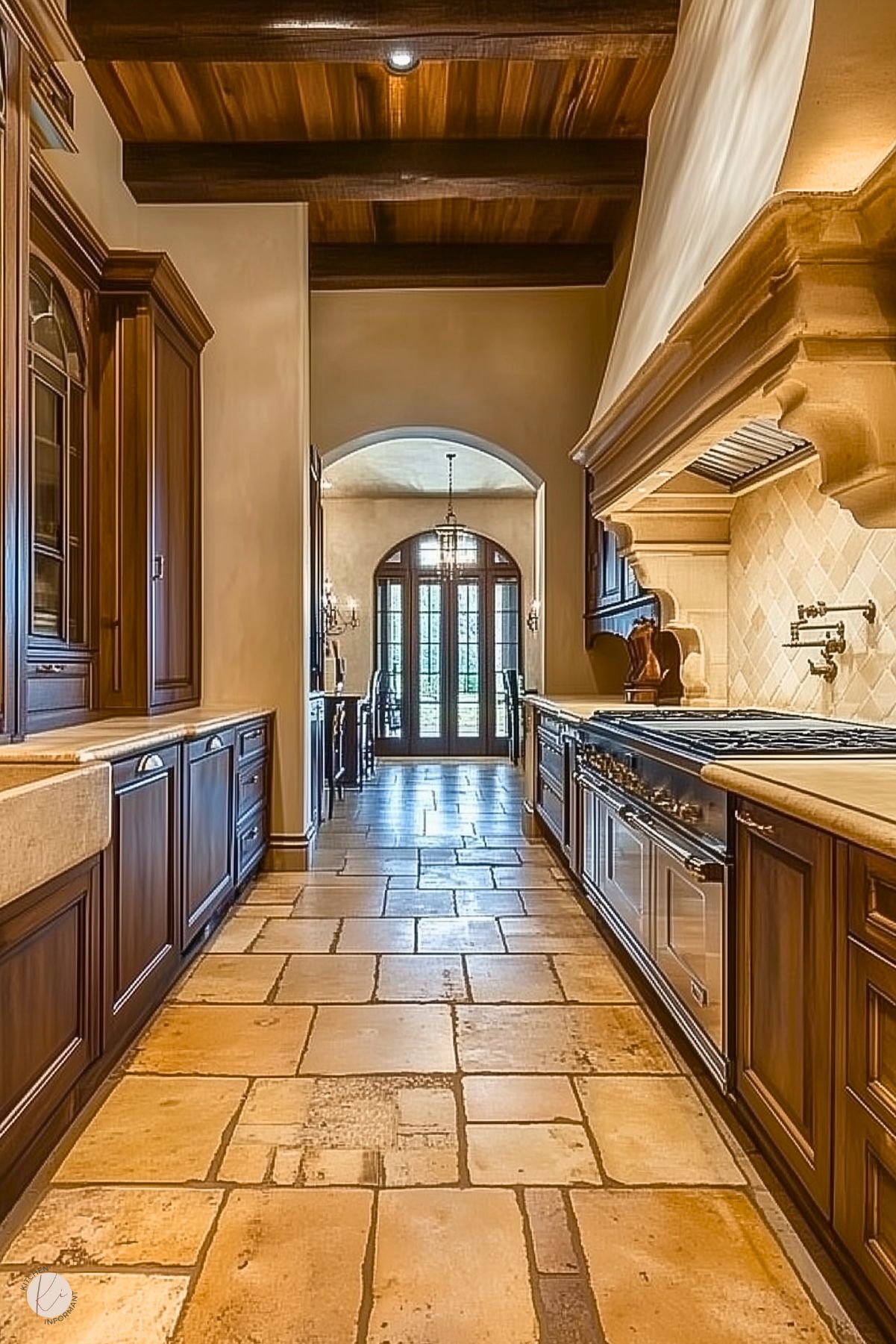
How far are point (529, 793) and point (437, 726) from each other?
6278 millimetres

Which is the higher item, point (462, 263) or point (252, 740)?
point (462, 263)

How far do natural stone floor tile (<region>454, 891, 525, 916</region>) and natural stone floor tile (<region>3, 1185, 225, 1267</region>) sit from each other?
7.74 ft

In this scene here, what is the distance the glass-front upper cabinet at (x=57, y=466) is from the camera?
333 cm

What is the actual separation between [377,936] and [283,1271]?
85.6 inches

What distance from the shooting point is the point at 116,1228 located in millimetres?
1856

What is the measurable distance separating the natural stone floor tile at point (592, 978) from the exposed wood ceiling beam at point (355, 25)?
3.59m

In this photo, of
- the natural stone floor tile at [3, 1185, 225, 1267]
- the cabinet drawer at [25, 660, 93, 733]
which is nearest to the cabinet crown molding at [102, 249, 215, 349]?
the cabinet drawer at [25, 660, 93, 733]

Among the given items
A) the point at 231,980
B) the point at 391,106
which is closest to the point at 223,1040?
the point at 231,980

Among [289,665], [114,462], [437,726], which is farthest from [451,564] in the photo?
[114,462]

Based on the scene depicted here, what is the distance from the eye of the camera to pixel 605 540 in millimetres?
5734

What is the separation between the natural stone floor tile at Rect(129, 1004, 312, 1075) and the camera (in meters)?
2.63

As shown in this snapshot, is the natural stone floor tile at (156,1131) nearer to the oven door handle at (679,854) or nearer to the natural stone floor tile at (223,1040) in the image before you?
the natural stone floor tile at (223,1040)

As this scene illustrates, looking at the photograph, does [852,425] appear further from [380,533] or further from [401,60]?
[380,533]

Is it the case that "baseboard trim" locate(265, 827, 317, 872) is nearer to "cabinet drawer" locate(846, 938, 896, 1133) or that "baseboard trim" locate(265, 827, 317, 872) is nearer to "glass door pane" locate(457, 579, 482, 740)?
"cabinet drawer" locate(846, 938, 896, 1133)
